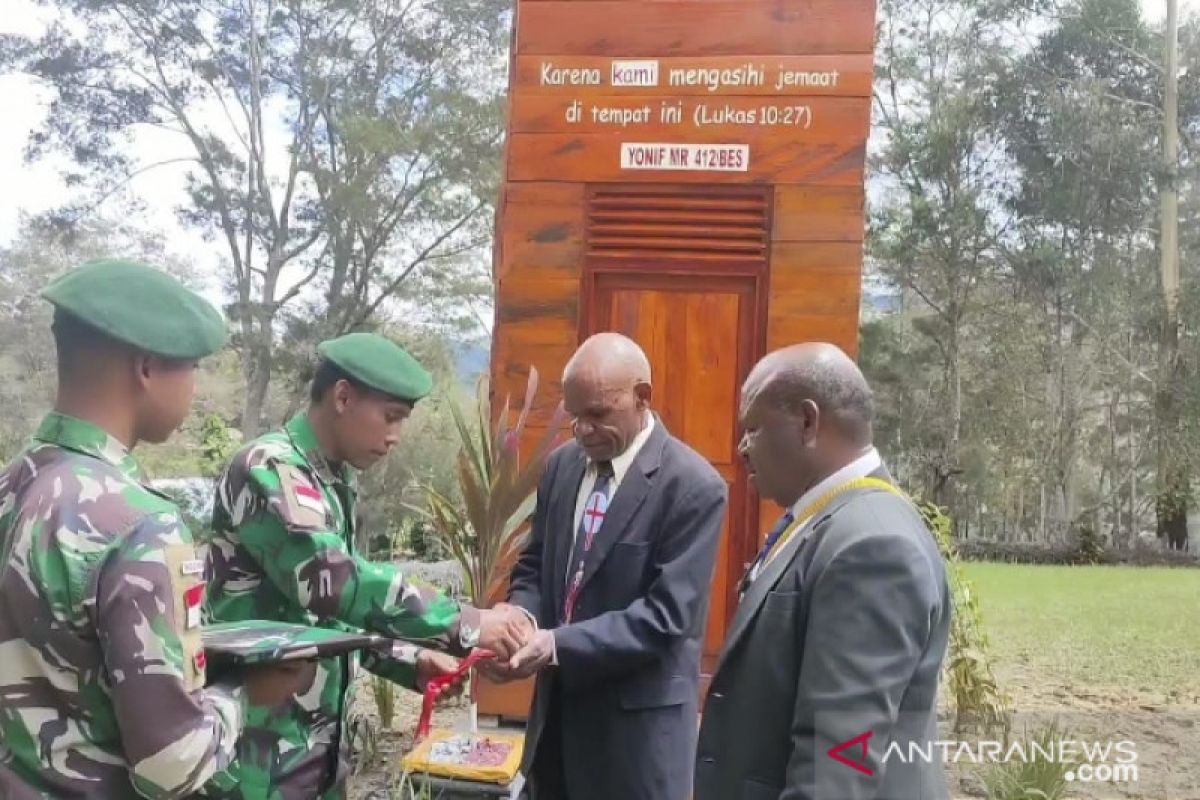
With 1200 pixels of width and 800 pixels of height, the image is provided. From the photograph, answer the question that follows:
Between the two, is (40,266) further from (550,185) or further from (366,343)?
(366,343)

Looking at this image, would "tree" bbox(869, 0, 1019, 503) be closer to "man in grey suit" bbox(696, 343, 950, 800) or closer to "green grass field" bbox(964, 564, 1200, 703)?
"green grass field" bbox(964, 564, 1200, 703)

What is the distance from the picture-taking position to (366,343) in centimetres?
190

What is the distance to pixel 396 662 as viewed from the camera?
78.6 inches

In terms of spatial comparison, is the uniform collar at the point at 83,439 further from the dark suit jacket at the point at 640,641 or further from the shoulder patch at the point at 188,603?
the dark suit jacket at the point at 640,641

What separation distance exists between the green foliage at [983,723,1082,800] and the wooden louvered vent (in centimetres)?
218

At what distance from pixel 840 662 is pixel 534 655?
0.98m

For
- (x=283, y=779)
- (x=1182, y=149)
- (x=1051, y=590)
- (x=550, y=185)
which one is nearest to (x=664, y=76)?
(x=550, y=185)

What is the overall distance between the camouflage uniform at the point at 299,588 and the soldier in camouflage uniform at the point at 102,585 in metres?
0.44

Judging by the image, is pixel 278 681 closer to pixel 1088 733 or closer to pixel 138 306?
pixel 138 306

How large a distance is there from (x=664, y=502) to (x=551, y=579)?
0.36 meters

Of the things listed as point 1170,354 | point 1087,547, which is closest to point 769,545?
point 1087,547

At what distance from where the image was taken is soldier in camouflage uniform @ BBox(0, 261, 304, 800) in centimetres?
116

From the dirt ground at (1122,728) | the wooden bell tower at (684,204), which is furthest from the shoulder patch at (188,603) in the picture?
the dirt ground at (1122,728)

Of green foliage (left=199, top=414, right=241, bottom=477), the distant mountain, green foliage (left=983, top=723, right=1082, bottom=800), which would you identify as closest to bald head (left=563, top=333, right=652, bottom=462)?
green foliage (left=983, top=723, right=1082, bottom=800)
